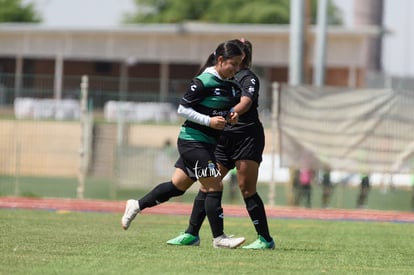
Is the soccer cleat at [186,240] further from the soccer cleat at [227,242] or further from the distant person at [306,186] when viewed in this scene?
the distant person at [306,186]

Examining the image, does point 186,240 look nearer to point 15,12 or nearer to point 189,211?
point 189,211

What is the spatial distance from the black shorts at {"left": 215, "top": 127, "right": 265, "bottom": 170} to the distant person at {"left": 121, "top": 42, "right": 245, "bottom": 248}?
0.29 metres

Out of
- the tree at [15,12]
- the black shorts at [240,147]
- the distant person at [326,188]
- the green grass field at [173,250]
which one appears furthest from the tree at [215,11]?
the black shorts at [240,147]

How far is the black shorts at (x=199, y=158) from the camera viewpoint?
10844 millimetres

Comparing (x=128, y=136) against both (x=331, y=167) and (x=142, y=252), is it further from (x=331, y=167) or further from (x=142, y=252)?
(x=142, y=252)

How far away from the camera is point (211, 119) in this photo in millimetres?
10703

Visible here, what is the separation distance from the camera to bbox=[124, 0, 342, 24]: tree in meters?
88.9

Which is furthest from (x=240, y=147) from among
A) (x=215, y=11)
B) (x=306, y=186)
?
(x=215, y=11)

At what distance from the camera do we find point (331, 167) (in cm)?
2194

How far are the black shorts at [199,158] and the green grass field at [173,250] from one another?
755 millimetres

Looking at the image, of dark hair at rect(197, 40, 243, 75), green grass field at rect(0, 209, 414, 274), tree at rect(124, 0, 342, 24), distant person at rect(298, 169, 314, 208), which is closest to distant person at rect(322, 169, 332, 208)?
distant person at rect(298, 169, 314, 208)

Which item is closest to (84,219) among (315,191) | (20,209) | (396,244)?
(20,209)

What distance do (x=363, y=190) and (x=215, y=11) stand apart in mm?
68903

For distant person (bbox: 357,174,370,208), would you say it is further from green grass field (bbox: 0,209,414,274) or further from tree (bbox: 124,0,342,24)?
tree (bbox: 124,0,342,24)
